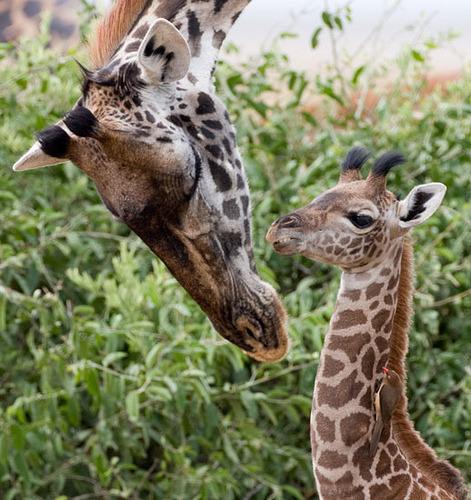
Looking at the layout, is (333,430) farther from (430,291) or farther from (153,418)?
(430,291)

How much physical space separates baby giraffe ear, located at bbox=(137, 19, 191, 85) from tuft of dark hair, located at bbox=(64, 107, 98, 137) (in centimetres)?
11

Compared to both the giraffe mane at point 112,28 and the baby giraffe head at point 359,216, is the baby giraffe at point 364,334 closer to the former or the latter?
the baby giraffe head at point 359,216

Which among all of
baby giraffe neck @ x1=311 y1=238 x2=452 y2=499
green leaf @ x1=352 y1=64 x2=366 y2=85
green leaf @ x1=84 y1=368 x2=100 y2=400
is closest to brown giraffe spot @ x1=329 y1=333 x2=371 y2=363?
baby giraffe neck @ x1=311 y1=238 x2=452 y2=499

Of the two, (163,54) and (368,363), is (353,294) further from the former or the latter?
(163,54)

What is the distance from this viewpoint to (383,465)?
1.44 metres

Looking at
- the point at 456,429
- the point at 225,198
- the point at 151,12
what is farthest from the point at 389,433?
the point at 456,429

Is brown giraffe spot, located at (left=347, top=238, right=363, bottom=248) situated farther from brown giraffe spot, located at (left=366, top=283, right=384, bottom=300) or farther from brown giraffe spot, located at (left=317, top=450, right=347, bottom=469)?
brown giraffe spot, located at (left=317, top=450, right=347, bottom=469)

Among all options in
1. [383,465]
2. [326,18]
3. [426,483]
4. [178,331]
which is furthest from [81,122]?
[326,18]

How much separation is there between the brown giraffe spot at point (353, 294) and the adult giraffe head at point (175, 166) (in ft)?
0.68

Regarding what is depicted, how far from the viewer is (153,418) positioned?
277 cm

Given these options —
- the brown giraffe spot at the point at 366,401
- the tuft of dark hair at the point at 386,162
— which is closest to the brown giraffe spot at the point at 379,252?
the tuft of dark hair at the point at 386,162

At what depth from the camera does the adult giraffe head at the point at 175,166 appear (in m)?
1.15

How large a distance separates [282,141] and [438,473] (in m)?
2.16

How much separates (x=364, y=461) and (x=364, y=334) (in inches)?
8.2
